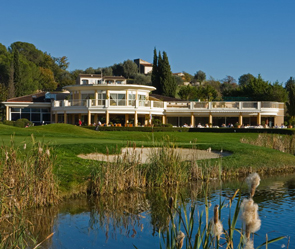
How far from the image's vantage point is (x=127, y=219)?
34.2 feet

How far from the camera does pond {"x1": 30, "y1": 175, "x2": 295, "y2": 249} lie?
8711 mm

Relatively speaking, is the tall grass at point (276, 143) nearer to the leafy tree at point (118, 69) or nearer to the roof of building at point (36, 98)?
the roof of building at point (36, 98)

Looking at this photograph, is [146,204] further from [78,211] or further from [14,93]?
[14,93]

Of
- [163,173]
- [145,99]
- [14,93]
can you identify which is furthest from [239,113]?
[163,173]

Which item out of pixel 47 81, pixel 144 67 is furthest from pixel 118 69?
pixel 47 81

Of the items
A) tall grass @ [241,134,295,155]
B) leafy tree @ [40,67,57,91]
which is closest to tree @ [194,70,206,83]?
leafy tree @ [40,67,57,91]

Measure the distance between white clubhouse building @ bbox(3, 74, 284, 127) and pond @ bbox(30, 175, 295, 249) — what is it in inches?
1460

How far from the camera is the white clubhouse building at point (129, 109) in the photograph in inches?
1993

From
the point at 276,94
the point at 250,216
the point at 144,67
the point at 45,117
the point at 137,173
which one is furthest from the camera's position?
the point at 144,67

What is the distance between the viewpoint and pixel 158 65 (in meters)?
73.9

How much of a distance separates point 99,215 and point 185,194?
→ 3.06 metres

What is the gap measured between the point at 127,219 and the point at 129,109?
40057 mm

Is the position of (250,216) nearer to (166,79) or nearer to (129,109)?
(129,109)

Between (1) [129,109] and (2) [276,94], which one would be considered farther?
(2) [276,94]
